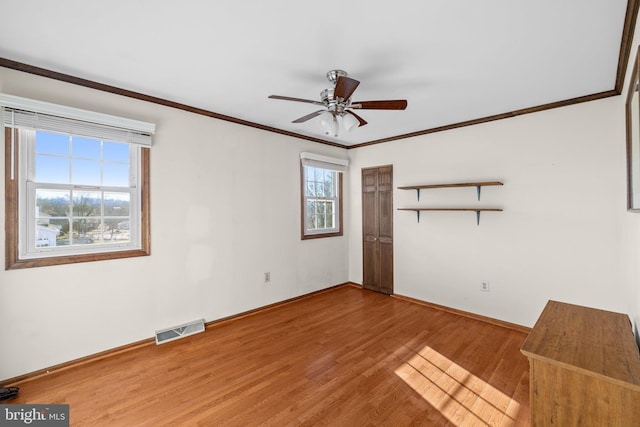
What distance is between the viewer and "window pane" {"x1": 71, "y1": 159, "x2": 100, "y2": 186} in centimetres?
251

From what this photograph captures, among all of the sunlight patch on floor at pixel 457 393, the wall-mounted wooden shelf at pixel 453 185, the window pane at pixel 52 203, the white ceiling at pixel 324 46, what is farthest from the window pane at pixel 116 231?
the wall-mounted wooden shelf at pixel 453 185

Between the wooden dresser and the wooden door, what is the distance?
2.93 meters

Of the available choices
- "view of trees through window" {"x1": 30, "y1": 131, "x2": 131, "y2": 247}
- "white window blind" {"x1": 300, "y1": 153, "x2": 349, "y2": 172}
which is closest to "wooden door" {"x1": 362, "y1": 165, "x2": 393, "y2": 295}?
"white window blind" {"x1": 300, "y1": 153, "x2": 349, "y2": 172}

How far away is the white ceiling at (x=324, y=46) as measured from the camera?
161 centimetres

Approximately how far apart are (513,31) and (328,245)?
354cm

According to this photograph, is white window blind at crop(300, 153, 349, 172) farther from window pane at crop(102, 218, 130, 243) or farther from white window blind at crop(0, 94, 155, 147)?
window pane at crop(102, 218, 130, 243)

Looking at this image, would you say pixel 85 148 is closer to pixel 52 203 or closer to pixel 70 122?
pixel 70 122

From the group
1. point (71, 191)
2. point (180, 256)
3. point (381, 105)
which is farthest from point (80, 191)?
point (381, 105)

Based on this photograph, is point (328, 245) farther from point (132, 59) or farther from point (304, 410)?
point (132, 59)

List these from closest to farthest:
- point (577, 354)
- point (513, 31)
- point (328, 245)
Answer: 1. point (577, 354)
2. point (513, 31)
3. point (328, 245)

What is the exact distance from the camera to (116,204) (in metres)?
2.75

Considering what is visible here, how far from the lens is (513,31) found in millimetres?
1797

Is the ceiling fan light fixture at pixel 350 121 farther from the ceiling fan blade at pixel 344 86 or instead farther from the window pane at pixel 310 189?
the window pane at pixel 310 189

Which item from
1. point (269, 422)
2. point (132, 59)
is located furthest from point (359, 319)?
point (132, 59)
